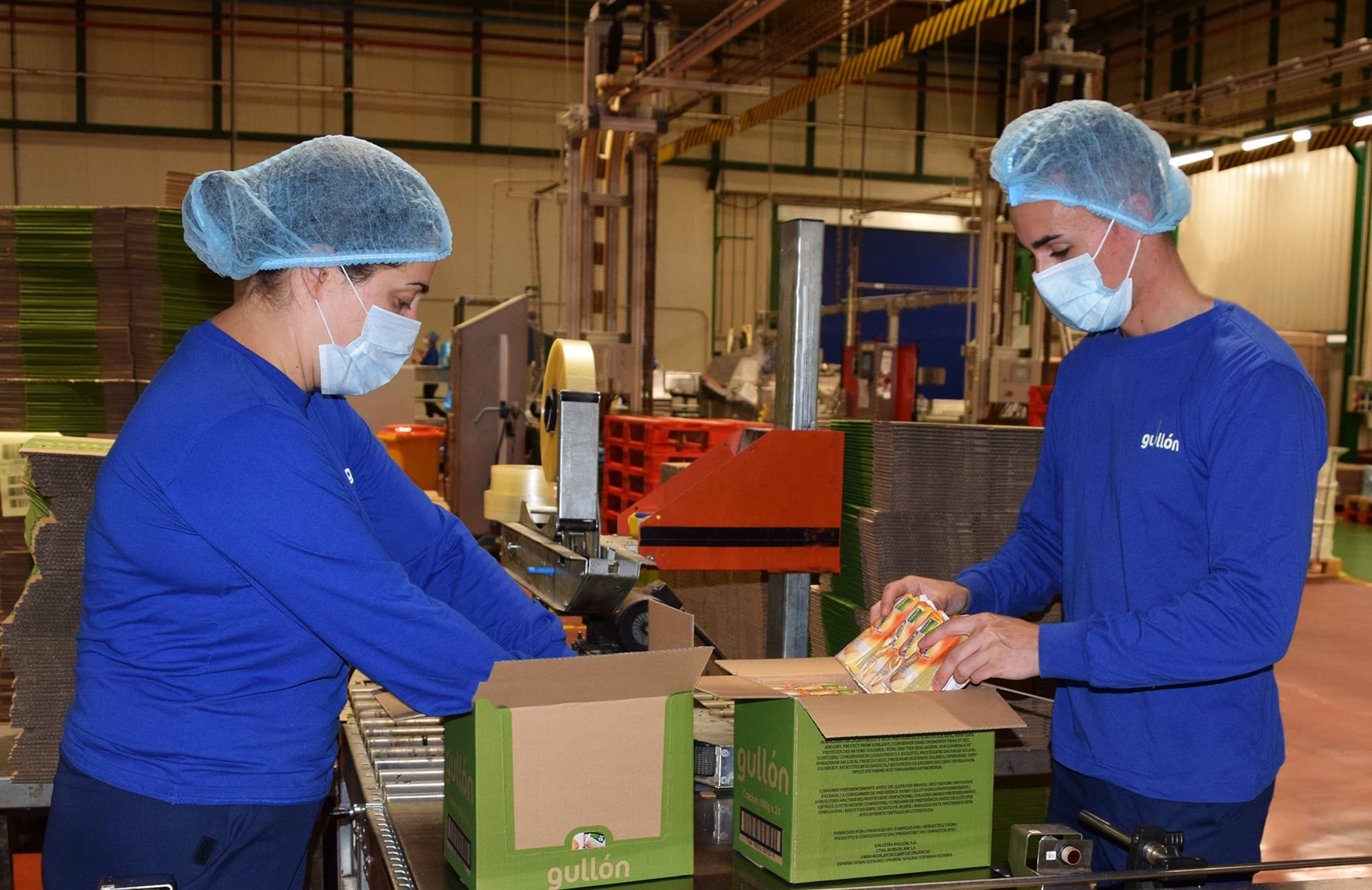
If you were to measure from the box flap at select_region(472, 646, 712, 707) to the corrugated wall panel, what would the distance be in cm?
1179

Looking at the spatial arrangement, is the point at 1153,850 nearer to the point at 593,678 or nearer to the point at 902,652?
the point at 902,652

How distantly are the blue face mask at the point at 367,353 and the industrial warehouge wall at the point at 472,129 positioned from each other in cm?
1009

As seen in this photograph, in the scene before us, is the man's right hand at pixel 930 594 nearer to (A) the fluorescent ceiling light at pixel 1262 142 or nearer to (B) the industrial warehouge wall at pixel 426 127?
(A) the fluorescent ceiling light at pixel 1262 142

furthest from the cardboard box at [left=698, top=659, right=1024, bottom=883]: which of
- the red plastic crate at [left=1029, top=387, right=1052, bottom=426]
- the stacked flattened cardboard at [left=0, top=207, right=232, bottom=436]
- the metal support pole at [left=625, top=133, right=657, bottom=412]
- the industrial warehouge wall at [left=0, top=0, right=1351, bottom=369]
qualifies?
the industrial warehouge wall at [left=0, top=0, right=1351, bottom=369]

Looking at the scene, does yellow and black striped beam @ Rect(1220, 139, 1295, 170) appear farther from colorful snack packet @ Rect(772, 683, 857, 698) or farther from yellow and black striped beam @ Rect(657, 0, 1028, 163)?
colorful snack packet @ Rect(772, 683, 857, 698)

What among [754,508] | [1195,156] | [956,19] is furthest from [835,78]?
[754,508]

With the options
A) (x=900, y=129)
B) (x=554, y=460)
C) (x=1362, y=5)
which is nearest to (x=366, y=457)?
(x=554, y=460)

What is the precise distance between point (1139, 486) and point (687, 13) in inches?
516

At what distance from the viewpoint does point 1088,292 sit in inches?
61.7

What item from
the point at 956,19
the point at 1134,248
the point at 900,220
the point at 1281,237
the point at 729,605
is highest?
the point at 900,220

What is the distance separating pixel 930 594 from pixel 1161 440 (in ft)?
1.33

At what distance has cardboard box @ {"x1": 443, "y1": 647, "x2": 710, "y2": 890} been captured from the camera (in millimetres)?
1256

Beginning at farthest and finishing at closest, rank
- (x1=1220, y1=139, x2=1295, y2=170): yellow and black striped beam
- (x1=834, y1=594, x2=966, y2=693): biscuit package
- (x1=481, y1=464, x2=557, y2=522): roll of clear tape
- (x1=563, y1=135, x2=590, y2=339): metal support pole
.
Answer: (x1=1220, y1=139, x2=1295, y2=170): yellow and black striped beam, (x1=563, y1=135, x2=590, y2=339): metal support pole, (x1=481, y1=464, x2=557, y2=522): roll of clear tape, (x1=834, y1=594, x2=966, y2=693): biscuit package

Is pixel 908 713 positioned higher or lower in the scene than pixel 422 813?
higher
